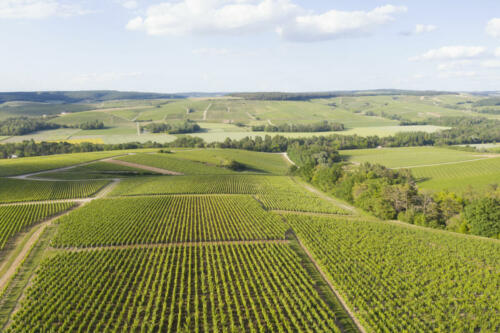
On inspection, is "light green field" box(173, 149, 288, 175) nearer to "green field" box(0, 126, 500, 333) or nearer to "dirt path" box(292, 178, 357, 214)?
"dirt path" box(292, 178, 357, 214)

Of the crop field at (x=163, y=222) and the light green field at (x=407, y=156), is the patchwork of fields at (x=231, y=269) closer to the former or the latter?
the crop field at (x=163, y=222)

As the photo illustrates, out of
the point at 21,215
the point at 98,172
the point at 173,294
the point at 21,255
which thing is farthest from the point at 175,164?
the point at 173,294

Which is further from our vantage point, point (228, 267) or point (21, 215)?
point (21, 215)

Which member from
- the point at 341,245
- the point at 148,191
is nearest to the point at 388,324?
the point at 341,245

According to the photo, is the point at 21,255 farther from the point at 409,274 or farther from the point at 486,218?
the point at 486,218

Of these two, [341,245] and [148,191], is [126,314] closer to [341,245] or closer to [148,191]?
[341,245]

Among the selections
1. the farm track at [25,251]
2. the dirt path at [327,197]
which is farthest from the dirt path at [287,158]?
the farm track at [25,251]

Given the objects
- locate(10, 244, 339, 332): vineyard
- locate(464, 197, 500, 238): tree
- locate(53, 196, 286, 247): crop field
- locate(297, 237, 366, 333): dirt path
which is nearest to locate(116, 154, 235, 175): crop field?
locate(53, 196, 286, 247): crop field

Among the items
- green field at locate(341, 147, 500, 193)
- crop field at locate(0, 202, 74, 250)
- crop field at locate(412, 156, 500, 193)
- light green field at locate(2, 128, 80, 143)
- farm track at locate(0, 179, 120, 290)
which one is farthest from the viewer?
light green field at locate(2, 128, 80, 143)
